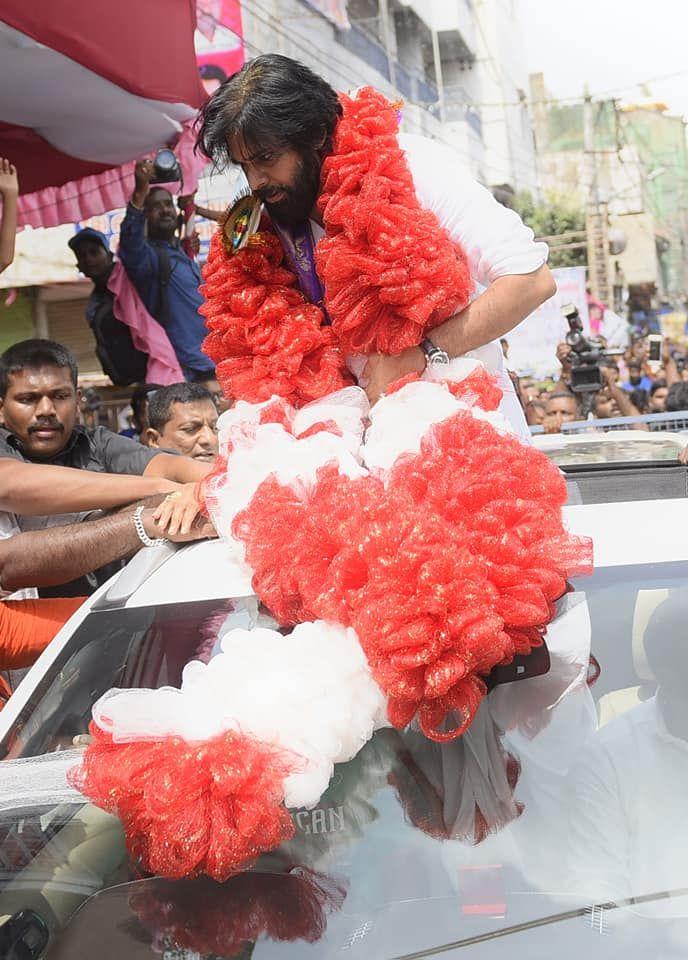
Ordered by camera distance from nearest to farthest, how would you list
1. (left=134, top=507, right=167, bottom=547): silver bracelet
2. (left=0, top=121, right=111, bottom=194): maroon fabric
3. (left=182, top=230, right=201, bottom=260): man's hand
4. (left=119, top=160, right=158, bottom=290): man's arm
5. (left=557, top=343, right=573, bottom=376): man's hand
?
(left=134, top=507, right=167, bottom=547): silver bracelet < (left=0, top=121, right=111, bottom=194): maroon fabric < (left=119, top=160, right=158, bottom=290): man's arm < (left=182, top=230, right=201, bottom=260): man's hand < (left=557, top=343, right=573, bottom=376): man's hand

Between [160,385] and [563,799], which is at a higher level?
[160,385]

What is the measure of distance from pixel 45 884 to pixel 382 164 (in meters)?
1.47

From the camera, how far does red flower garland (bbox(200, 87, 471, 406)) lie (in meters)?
2.24

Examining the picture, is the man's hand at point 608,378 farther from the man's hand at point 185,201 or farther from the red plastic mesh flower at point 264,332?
the red plastic mesh flower at point 264,332

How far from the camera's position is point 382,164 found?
2.27m

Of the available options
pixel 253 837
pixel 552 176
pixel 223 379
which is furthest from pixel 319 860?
pixel 552 176

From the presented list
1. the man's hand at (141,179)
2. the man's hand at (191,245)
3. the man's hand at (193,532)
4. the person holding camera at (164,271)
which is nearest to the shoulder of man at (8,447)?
the man's hand at (193,532)

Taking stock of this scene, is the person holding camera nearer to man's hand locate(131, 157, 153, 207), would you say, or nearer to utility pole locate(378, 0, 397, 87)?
man's hand locate(131, 157, 153, 207)

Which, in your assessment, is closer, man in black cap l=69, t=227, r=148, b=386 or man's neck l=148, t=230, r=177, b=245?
man's neck l=148, t=230, r=177, b=245

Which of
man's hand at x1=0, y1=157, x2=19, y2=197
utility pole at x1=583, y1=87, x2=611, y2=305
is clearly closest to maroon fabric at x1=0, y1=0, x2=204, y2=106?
man's hand at x1=0, y1=157, x2=19, y2=197

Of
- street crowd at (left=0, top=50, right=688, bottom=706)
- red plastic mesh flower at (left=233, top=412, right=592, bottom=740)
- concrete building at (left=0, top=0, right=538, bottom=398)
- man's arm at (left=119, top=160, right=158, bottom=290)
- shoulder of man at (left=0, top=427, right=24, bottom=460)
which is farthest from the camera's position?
concrete building at (left=0, top=0, right=538, bottom=398)

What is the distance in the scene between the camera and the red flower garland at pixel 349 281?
2244 millimetres

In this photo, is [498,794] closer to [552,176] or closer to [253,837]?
[253,837]

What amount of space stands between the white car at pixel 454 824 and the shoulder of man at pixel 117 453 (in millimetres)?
1748
